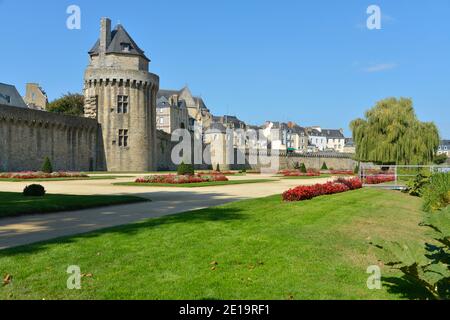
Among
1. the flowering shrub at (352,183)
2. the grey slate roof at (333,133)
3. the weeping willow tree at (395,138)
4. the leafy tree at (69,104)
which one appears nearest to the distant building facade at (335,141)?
the grey slate roof at (333,133)

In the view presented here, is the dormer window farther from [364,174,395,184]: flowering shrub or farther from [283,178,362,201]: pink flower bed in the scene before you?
[283,178,362,201]: pink flower bed

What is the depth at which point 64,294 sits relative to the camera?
15.4ft

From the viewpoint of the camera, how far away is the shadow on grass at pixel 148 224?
6.68m

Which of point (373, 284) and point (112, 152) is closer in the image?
point (373, 284)

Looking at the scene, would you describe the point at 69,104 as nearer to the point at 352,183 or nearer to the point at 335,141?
the point at 352,183

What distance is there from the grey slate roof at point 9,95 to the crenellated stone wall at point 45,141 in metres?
9.78

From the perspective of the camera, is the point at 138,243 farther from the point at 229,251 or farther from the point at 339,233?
the point at 339,233

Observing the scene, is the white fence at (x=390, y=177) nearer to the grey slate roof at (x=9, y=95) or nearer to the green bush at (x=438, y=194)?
the green bush at (x=438, y=194)

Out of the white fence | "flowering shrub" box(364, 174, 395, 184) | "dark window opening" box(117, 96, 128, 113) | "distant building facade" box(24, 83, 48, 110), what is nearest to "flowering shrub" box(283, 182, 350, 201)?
the white fence

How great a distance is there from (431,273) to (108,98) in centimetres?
4965

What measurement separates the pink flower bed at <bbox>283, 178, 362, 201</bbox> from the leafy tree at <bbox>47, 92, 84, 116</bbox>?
2250 inches

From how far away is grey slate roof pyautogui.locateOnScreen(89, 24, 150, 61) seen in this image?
5144 centimetres

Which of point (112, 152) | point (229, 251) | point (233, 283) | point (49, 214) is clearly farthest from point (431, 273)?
point (112, 152)

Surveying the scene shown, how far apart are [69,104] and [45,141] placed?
1131 inches
